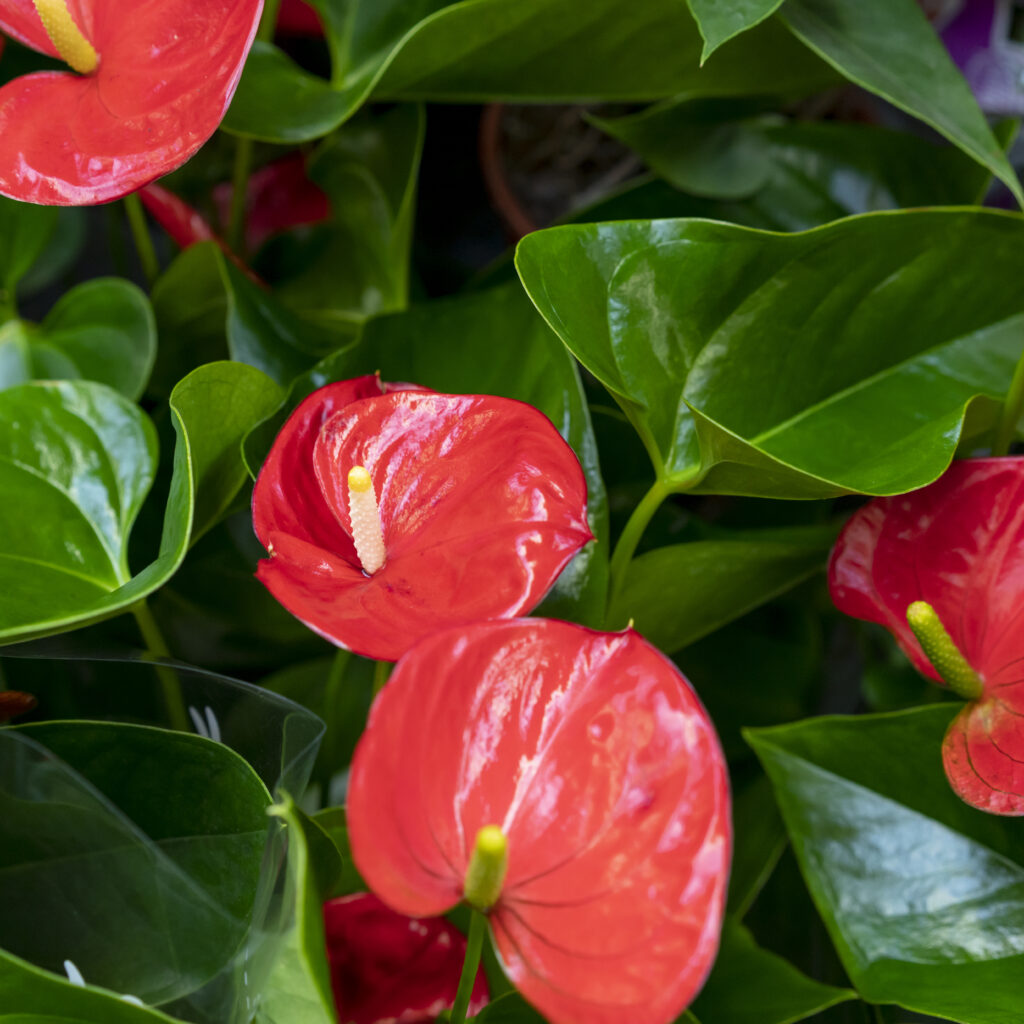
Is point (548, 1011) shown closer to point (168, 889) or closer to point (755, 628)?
point (168, 889)

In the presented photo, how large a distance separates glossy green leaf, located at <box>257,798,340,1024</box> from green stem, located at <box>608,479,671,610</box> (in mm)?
186

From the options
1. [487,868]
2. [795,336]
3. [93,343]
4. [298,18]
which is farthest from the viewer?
[298,18]

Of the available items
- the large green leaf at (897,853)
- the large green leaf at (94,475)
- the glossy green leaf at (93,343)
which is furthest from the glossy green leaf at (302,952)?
the glossy green leaf at (93,343)

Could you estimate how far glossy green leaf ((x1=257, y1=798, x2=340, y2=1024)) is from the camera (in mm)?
307

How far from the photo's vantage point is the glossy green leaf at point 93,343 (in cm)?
62

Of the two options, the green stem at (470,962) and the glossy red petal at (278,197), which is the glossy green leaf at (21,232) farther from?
the green stem at (470,962)

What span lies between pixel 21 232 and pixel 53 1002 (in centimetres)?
49

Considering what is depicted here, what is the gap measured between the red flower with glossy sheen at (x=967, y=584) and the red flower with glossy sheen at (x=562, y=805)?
0.60 feet

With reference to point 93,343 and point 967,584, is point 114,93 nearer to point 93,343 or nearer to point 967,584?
point 93,343

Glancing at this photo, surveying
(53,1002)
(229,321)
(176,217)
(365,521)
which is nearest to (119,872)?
(53,1002)

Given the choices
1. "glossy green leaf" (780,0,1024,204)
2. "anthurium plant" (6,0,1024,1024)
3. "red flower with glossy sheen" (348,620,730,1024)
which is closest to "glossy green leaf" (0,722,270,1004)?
"anthurium plant" (6,0,1024,1024)

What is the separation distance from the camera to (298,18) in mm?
762

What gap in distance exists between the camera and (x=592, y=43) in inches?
23.0

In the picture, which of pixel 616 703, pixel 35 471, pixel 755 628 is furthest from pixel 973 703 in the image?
pixel 35 471
